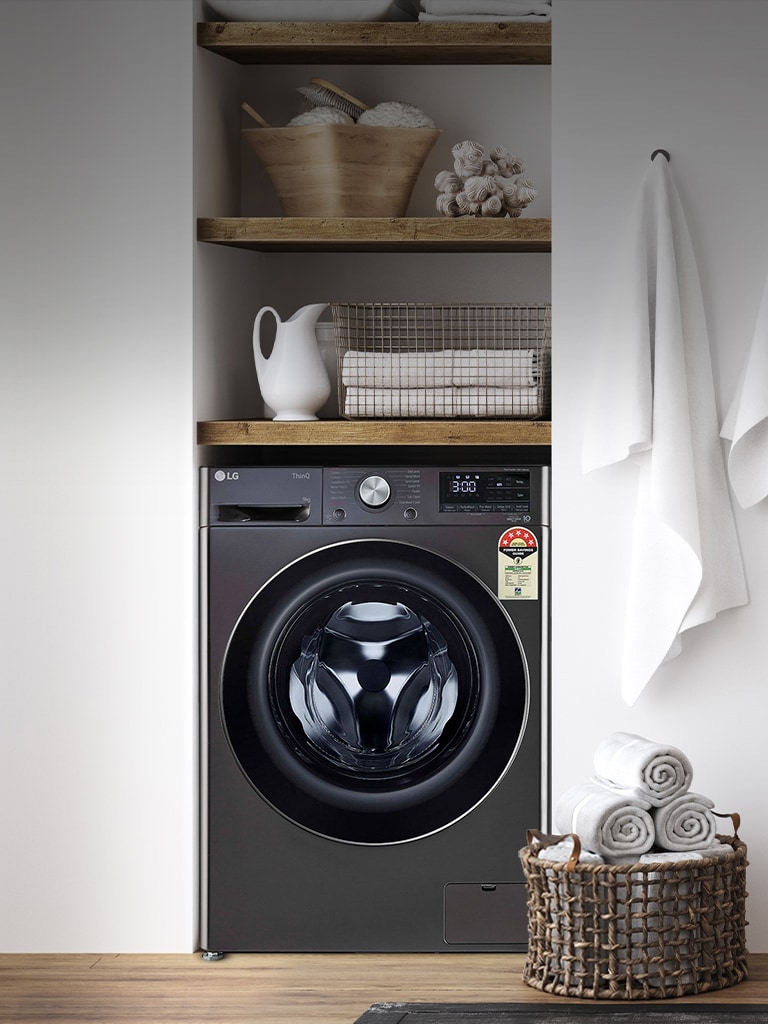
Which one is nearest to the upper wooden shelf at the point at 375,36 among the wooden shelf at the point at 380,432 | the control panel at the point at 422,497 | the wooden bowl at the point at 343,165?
the wooden bowl at the point at 343,165

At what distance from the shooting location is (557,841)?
7.55ft

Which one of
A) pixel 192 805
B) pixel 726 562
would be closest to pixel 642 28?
pixel 726 562

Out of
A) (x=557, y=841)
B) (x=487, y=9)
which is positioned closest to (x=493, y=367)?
(x=487, y=9)

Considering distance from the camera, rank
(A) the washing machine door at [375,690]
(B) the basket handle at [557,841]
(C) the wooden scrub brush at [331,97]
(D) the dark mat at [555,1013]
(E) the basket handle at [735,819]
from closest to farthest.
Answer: (D) the dark mat at [555,1013], (B) the basket handle at [557,841], (E) the basket handle at [735,819], (A) the washing machine door at [375,690], (C) the wooden scrub brush at [331,97]

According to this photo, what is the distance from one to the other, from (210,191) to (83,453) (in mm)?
635

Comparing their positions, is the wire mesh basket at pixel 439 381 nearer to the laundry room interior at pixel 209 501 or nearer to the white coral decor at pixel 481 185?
the laundry room interior at pixel 209 501

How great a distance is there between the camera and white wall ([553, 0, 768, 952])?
2443 mm

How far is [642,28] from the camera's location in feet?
8.04

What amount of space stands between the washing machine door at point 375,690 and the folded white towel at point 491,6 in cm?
114

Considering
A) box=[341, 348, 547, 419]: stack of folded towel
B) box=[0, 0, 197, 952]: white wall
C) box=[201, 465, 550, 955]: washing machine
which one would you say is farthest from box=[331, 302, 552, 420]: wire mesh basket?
box=[0, 0, 197, 952]: white wall

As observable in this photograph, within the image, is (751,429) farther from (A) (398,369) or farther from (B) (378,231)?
(B) (378,231)

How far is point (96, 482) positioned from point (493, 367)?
2.86 ft

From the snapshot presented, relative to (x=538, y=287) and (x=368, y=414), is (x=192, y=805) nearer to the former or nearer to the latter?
(x=368, y=414)

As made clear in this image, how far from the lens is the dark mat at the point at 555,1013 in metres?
1.88
